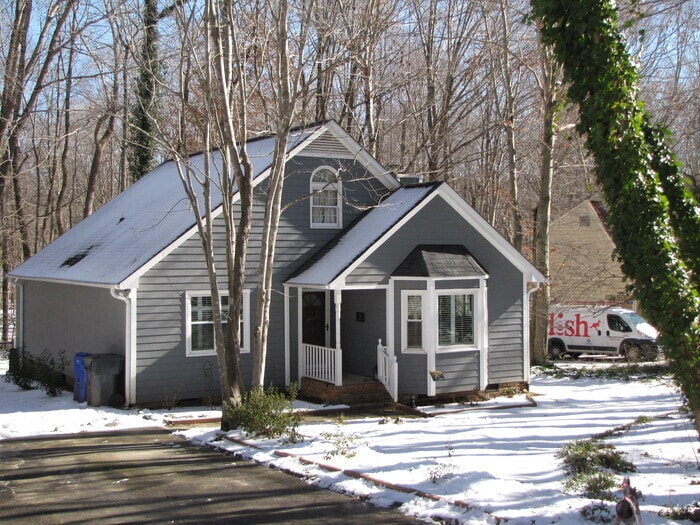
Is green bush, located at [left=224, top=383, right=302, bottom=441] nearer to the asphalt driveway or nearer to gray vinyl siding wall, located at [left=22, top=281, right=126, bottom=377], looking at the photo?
the asphalt driveway

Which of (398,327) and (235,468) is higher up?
(398,327)

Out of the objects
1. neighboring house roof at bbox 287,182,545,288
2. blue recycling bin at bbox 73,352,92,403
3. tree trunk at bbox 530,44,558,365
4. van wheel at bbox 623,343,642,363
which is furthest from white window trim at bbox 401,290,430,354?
van wheel at bbox 623,343,642,363

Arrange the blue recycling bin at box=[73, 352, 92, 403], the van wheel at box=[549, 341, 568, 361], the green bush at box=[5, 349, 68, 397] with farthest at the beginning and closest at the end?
the van wheel at box=[549, 341, 568, 361], the green bush at box=[5, 349, 68, 397], the blue recycling bin at box=[73, 352, 92, 403]

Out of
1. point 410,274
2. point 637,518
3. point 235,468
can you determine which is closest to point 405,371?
point 410,274

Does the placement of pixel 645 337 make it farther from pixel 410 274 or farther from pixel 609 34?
pixel 609 34

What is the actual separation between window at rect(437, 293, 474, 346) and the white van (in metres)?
9.61

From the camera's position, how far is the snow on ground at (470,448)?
816 cm

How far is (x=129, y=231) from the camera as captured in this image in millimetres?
18219

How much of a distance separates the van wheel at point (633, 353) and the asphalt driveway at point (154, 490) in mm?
16783

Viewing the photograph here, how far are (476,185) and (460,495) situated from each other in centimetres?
2817

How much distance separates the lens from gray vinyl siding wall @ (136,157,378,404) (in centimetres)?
1545

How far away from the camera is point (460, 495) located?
8.38m

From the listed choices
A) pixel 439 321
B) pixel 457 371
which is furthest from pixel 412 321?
pixel 457 371

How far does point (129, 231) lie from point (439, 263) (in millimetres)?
7443
